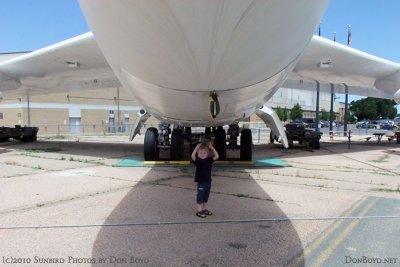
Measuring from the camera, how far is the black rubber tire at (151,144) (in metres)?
10.5

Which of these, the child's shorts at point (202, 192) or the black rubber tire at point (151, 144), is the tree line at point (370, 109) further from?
the child's shorts at point (202, 192)

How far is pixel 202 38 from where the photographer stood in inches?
99.4

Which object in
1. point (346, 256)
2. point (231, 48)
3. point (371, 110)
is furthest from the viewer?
point (371, 110)

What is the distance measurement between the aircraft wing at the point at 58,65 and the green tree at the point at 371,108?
4446 inches

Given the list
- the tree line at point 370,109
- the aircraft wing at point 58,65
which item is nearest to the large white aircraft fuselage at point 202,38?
the aircraft wing at point 58,65

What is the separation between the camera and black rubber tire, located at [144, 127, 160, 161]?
10.5 meters

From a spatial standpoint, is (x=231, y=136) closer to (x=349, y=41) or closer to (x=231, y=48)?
(x=231, y=48)

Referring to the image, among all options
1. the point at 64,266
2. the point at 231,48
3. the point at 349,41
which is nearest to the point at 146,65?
the point at 231,48

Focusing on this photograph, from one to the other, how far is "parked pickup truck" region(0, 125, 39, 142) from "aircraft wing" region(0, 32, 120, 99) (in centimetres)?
531

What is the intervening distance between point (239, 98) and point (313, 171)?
22.1ft

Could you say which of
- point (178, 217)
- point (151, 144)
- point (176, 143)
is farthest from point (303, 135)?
point (178, 217)

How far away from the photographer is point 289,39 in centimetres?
275

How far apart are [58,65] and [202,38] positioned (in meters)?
10.3

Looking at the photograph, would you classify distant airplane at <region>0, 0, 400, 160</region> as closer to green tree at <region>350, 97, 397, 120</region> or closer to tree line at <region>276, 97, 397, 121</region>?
tree line at <region>276, 97, 397, 121</region>
